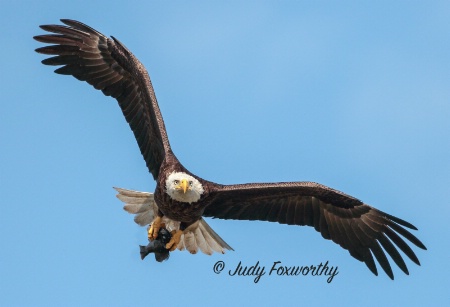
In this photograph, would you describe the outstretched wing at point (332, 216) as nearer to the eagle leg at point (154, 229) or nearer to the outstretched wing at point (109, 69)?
the eagle leg at point (154, 229)

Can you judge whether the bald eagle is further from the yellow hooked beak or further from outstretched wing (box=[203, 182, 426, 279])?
the yellow hooked beak

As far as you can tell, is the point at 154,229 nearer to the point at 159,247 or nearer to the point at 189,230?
the point at 159,247

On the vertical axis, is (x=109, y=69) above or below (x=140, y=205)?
Result: above

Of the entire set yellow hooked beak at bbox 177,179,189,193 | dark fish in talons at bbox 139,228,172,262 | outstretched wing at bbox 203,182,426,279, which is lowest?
dark fish in talons at bbox 139,228,172,262

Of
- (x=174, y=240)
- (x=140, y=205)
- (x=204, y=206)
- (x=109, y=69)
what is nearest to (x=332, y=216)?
(x=204, y=206)

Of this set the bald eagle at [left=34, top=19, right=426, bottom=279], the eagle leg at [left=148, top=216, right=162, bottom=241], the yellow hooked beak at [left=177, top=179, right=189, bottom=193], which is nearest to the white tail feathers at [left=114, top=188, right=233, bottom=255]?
the bald eagle at [left=34, top=19, right=426, bottom=279]

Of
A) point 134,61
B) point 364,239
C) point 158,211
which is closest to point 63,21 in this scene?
point 134,61
